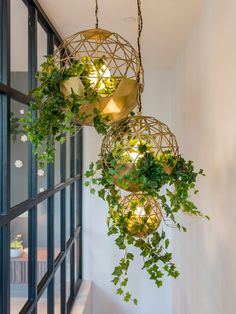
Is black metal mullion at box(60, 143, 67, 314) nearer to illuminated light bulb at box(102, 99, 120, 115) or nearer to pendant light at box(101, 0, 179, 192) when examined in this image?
pendant light at box(101, 0, 179, 192)

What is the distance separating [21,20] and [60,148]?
1.32 m

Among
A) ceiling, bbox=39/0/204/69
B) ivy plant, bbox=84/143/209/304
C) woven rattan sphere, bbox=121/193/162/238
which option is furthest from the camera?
ceiling, bbox=39/0/204/69

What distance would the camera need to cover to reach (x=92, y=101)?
1.09 m

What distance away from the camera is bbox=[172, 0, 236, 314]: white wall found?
1614mm

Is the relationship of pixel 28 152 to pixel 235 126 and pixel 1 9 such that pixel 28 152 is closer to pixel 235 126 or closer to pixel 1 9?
pixel 1 9

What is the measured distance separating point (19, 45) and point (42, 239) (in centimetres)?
138

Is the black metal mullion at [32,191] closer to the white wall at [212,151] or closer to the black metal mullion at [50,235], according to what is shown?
the black metal mullion at [50,235]

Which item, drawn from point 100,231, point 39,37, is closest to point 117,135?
point 39,37

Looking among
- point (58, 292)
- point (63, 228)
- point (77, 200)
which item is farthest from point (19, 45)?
point (77, 200)

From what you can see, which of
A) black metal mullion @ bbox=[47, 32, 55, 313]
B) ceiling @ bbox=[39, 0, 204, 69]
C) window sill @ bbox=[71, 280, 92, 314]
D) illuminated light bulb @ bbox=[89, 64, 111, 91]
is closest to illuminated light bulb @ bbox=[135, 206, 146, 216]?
illuminated light bulb @ bbox=[89, 64, 111, 91]

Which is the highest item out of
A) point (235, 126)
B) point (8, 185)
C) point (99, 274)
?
point (235, 126)

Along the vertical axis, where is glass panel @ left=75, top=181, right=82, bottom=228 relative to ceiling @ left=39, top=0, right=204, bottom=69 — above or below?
below

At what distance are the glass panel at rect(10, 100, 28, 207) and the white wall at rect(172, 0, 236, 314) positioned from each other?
114 centimetres

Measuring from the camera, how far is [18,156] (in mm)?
1862
